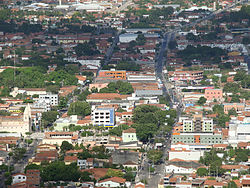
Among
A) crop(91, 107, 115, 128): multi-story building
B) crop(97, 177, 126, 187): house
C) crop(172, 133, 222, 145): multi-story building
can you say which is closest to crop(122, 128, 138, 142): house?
crop(172, 133, 222, 145): multi-story building

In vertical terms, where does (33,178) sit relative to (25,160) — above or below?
above

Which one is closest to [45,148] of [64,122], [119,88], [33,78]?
[64,122]

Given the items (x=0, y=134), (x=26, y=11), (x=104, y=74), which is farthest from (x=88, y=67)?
(x=26, y=11)

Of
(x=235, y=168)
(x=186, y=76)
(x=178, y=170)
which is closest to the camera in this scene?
(x=235, y=168)

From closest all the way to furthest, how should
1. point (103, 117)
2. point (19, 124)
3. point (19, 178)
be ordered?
1. point (19, 178)
2. point (19, 124)
3. point (103, 117)

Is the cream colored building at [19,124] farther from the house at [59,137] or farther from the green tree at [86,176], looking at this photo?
the green tree at [86,176]

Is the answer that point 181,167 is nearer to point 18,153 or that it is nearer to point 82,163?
point 82,163

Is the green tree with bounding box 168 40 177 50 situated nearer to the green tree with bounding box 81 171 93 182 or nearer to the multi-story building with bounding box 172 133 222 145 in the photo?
the multi-story building with bounding box 172 133 222 145

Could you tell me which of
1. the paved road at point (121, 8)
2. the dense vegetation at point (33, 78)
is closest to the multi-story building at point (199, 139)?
the dense vegetation at point (33, 78)
